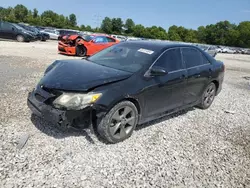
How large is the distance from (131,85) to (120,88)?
0.23 m

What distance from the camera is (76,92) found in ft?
11.1

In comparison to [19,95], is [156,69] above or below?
above

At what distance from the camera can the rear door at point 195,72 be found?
4.94 meters

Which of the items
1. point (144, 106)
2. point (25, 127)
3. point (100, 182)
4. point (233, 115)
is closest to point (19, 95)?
point (25, 127)

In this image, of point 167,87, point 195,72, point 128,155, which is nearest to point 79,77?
point 128,155

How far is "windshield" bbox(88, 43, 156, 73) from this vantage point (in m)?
4.19

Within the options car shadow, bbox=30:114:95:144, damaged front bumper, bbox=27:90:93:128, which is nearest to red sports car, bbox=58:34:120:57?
car shadow, bbox=30:114:95:144

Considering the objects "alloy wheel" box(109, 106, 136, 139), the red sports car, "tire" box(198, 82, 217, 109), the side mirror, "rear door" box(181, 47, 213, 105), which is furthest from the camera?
the red sports car

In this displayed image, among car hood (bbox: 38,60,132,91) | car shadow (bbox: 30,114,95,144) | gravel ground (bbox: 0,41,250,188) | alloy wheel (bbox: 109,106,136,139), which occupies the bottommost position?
gravel ground (bbox: 0,41,250,188)

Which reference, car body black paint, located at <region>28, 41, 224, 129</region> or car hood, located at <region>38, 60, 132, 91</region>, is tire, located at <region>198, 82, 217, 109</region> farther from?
car hood, located at <region>38, 60, 132, 91</region>

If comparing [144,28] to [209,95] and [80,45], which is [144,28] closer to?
[80,45]

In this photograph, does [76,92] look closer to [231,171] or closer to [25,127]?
[25,127]

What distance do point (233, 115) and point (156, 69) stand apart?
281 cm

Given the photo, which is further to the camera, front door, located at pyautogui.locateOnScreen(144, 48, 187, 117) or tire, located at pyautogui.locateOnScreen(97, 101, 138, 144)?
front door, located at pyautogui.locateOnScreen(144, 48, 187, 117)
